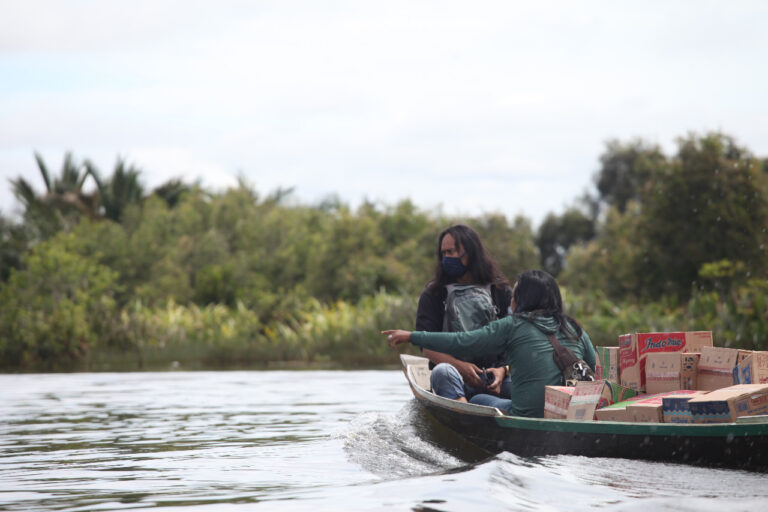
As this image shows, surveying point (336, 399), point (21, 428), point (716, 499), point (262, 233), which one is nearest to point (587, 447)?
point (716, 499)

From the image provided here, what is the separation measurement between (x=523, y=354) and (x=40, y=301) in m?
20.0

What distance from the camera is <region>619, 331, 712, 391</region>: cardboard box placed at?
21.2 ft

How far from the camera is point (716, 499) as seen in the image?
4941 millimetres

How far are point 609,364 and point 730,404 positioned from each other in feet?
4.22

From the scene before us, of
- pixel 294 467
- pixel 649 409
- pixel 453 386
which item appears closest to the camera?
pixel 649 409

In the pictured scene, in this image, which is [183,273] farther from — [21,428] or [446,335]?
[446,335]

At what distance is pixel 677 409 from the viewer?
18.8ft

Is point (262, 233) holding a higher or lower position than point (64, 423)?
higher

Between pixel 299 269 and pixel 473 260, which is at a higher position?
pixel 299 269

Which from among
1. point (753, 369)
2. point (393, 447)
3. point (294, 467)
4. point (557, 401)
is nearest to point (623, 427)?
point (557, 401)

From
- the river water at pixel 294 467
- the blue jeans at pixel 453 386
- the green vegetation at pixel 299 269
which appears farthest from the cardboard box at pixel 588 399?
the green vegetation at pixel 299 269

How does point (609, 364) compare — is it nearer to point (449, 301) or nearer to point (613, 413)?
point (613, 413)

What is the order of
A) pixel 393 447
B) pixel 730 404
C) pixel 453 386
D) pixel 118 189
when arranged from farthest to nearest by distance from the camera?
pixel 118 189
pixel 393 447
pixel 453 386
pixel 730 404

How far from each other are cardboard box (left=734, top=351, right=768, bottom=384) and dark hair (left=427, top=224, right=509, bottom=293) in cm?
207
